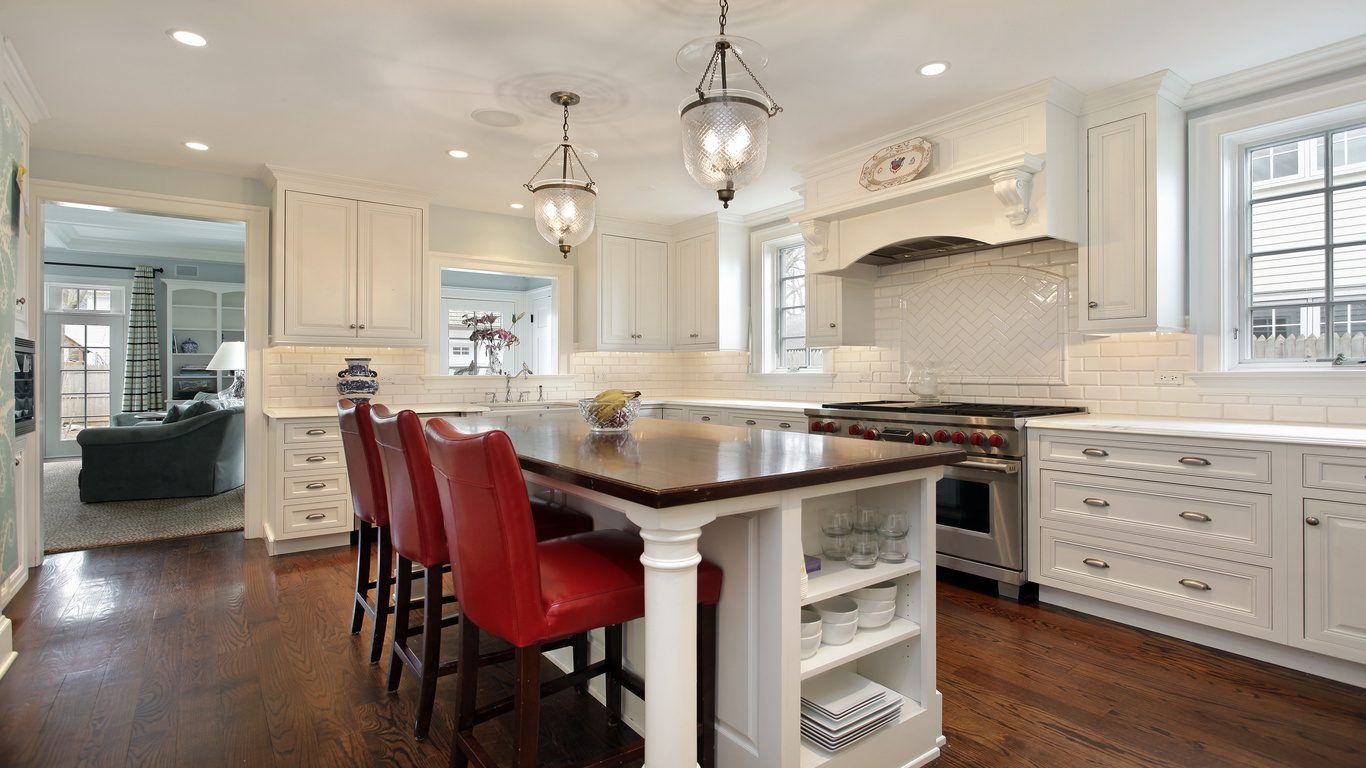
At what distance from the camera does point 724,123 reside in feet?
6.61

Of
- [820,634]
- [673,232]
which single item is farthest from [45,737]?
[673,232]

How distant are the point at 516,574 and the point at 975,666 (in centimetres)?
185

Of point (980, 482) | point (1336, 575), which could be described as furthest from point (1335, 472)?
point (980, 482)

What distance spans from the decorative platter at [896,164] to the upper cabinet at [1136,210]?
0.76 metres

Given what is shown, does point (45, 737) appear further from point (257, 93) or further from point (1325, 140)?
point (1325, 140)

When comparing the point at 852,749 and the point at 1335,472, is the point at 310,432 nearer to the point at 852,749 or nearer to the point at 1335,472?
the point at 852,749

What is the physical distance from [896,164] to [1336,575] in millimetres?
2511

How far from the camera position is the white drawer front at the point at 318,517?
4.15 m

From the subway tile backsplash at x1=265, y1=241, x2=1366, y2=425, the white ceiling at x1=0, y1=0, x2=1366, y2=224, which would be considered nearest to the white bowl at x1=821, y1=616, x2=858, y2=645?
the white ceiling at x1=0, y1=0, x2=1366, y2=224

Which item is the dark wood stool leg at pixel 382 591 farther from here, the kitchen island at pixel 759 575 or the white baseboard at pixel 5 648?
the white baseboard at pixel 5 648

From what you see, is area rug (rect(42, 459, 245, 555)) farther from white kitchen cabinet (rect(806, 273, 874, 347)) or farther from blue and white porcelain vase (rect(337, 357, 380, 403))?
white kitchen cabinet (rect(806, 273, 874, 347))

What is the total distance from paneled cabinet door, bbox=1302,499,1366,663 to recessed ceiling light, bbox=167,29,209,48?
446 cm

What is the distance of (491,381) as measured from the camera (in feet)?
17.9

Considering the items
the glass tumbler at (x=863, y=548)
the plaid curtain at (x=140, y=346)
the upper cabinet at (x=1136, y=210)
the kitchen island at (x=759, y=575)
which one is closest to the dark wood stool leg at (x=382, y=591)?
the kitchen island at (x=759, y=575)
